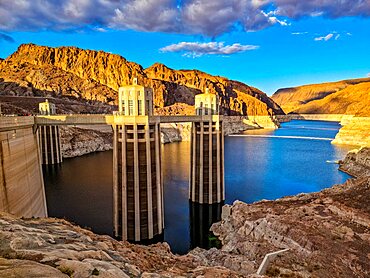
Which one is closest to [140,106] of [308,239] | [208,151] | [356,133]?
[208,151]

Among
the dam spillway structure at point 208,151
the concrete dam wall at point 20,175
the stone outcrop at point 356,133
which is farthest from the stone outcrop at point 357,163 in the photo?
the concrete dam wall at point 20,175

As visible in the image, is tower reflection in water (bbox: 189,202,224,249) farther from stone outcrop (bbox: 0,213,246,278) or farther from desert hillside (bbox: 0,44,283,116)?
desert hillside (bbox: 0,44,283,116)

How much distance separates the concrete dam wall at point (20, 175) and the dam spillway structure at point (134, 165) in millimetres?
7544

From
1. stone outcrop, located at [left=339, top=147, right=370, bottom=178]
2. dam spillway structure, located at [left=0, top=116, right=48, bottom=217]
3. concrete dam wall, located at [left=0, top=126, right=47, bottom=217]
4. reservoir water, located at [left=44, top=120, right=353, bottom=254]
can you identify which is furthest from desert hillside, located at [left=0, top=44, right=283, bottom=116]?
concrete dam wall, located at [left=0, top=126, right=47, bottom=217]

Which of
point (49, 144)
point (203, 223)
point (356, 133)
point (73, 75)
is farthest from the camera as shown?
point (73, 75)

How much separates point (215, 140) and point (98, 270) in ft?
104

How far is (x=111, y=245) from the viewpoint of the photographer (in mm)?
11391

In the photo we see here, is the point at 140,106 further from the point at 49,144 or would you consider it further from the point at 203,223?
the point at 49,144

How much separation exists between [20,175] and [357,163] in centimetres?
6231

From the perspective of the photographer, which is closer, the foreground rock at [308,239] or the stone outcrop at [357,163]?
the foreground rock at [308,239]

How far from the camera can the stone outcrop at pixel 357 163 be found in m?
54.1

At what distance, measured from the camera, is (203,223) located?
34031 mm

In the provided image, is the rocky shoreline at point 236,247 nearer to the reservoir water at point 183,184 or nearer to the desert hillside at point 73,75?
the reservoir water at point 183,184

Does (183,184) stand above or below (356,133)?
below
